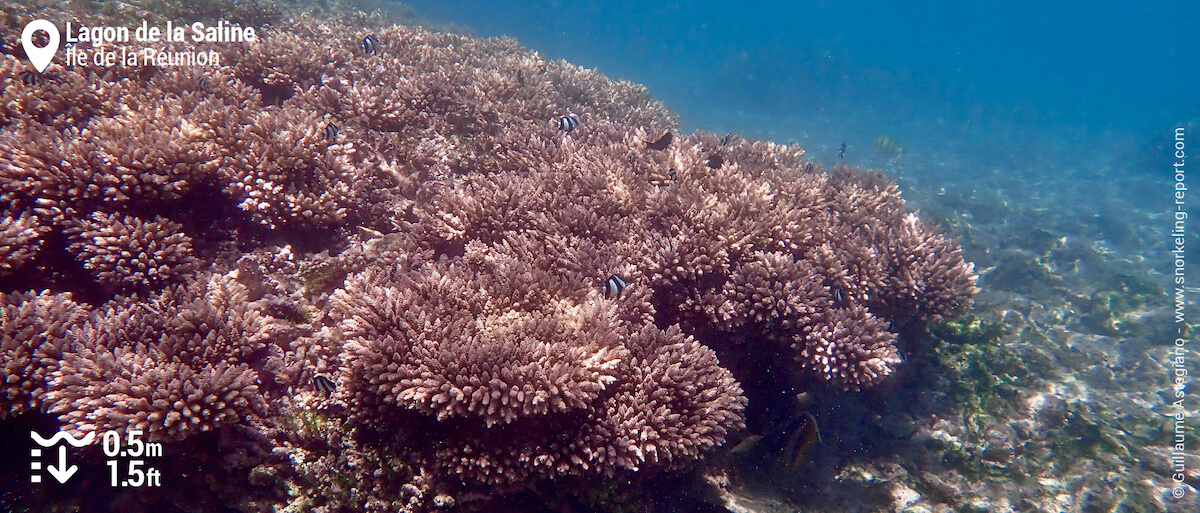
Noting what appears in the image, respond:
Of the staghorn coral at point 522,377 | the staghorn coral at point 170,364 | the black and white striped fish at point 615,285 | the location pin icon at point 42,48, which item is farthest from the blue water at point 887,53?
the staghorn coral at point 170,364

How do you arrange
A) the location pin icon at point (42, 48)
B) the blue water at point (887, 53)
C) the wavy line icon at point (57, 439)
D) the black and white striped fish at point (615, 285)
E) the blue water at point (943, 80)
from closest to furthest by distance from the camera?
the wavy line icon at point (57, 439) → the black and white striped fish at point (615, 285) → the location pin icon at point (42, 48) → the blue water at point (943, 80) → the blue water at point (887, 53)

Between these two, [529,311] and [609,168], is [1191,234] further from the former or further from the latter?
[529,311]

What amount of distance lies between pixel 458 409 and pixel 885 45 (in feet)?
331

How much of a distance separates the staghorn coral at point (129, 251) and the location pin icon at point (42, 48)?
11.4ft

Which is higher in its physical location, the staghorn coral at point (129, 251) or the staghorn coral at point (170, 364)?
the staghorn coral at point (129, 251)

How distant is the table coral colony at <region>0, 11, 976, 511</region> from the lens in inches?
124

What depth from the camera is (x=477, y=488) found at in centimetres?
339

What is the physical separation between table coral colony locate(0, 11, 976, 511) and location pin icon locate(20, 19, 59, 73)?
324mm

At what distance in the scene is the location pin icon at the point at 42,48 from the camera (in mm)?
5609

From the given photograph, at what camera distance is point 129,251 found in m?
Result: 3.78

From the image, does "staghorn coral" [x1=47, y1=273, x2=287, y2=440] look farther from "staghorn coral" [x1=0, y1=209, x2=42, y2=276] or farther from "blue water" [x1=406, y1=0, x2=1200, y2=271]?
"blue water" [x1=406, y1=0, x2=1200, y2=271]

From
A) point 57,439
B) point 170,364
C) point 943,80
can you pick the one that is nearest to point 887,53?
point 943,80

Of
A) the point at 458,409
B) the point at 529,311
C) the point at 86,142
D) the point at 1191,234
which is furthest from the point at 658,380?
the point at 1191,234

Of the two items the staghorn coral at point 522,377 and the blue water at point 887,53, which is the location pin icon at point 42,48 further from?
the blue water at point 887,53
